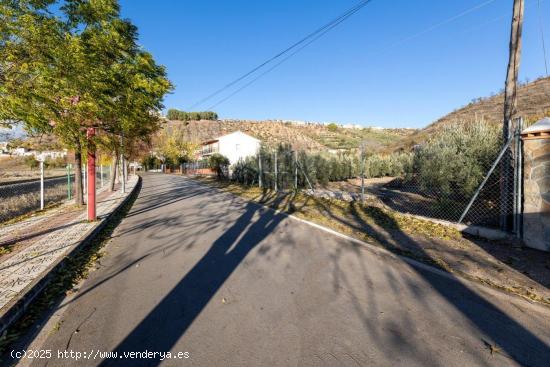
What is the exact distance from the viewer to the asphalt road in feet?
8.25

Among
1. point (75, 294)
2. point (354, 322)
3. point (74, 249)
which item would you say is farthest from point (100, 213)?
point (354, 322)

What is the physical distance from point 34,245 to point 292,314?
599cm

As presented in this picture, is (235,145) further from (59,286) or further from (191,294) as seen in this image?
(191,294)

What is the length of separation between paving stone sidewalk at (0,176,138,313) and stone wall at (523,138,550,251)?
7903mm

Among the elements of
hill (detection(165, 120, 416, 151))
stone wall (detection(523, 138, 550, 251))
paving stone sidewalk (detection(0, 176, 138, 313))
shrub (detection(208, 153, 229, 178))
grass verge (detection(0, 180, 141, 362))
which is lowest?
grass verge (detection(0, 180, 141, 362))

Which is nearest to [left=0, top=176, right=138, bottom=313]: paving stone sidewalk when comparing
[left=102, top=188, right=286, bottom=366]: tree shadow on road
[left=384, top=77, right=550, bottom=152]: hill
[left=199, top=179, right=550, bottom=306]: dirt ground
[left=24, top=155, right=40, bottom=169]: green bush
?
[left=102, top=188, right=286, bottom=366]: tree shadow on road

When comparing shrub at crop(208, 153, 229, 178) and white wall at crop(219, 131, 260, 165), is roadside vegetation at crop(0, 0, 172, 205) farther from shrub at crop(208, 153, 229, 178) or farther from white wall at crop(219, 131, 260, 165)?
white wall at crop(219, 131, 260, 165)

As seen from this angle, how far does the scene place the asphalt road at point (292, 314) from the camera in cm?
251

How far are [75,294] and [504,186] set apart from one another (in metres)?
7.94

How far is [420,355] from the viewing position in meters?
2.46

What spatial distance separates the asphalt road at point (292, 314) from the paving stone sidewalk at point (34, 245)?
0.77 meters

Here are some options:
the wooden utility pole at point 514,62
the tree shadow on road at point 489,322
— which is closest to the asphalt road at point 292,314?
the tree shadow on road at point 489,322

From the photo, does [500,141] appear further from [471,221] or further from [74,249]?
[74,249]

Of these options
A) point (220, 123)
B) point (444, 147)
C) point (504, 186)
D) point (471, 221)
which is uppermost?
point (220, 123)
